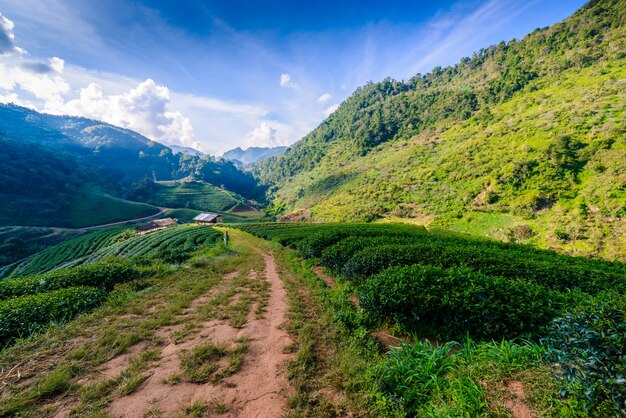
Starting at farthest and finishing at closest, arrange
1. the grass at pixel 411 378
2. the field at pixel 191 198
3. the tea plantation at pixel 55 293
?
the field at pixel 191 198, the tea plantation at pixel 55 293, the grass at pixel 411 378

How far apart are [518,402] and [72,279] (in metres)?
14.9

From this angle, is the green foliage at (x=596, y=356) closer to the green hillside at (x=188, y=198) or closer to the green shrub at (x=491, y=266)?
the green shrub at (x=491, y=266)

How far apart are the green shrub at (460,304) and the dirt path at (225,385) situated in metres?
3.35

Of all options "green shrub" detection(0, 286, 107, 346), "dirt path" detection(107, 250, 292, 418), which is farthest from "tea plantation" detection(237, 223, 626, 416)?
"green shrub" detection(0, 286, 107, 346)

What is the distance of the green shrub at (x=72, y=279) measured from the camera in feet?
29.4

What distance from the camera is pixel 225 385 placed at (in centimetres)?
467

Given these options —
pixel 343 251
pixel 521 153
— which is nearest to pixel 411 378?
pixel 343 251

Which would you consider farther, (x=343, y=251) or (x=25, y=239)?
(x=25, y=239)

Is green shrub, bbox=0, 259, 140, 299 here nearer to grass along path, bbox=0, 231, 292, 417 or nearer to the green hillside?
grass along path, bbox=0, 231, 292, 417

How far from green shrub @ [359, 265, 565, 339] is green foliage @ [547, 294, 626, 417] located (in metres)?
2.20

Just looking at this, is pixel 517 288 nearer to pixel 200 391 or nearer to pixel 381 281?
pixel 381 281

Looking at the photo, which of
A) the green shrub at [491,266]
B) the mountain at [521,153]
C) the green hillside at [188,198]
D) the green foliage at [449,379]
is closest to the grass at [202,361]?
the green foliage at [449,379]

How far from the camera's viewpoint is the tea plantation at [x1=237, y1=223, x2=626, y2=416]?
9.61 feet

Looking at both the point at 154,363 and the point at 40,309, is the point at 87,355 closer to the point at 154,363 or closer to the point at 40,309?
the point at 154,363
